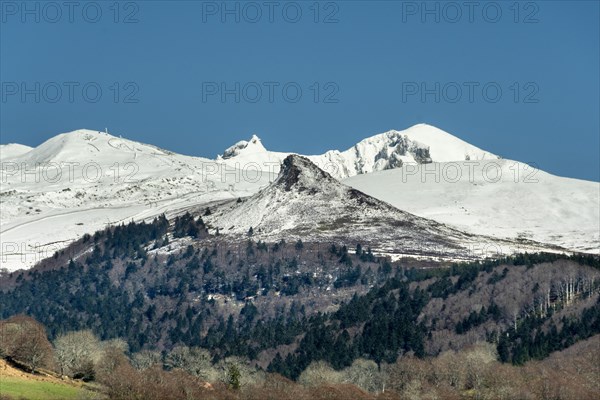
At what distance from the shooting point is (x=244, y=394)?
162625 mm

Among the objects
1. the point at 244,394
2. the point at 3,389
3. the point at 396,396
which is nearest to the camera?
the point at 3,389

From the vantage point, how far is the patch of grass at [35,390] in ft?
439

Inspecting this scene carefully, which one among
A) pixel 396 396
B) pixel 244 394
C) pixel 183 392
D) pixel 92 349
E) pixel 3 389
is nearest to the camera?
pixel 3 389

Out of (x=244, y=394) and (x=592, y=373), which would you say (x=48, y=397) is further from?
(x=592, y=373)

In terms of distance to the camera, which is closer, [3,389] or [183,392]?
[3,389]

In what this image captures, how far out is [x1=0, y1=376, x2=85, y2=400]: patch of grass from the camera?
439 ft

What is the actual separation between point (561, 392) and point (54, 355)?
61722 millimetres

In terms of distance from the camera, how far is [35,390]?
A: 458 ft

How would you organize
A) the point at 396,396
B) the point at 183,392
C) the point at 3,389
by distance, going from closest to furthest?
the point at 3,389
the point at 183,392
the point at 396,396

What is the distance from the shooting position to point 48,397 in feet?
454

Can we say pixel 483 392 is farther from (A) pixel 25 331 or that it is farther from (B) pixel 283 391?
(A) pixel 25 331

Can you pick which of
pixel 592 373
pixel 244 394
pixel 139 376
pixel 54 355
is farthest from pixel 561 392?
pixel 54 355

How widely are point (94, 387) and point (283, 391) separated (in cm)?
2291

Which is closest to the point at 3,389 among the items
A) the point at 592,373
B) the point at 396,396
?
the point at 396,396
